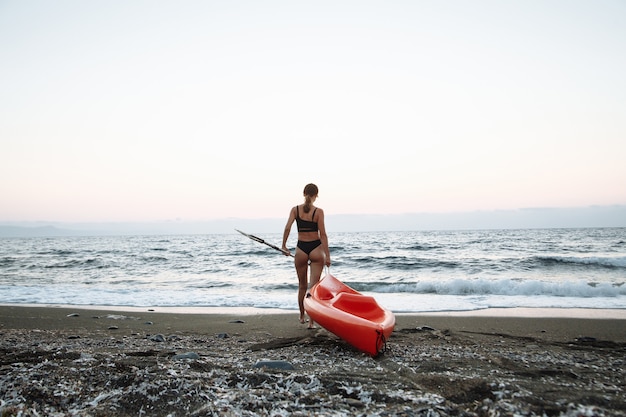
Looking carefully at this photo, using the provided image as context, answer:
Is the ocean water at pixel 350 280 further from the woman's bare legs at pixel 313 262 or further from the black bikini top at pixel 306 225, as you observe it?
the black bikini top at pixel 306 225

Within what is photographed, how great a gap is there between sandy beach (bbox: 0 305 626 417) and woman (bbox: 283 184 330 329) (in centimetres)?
97

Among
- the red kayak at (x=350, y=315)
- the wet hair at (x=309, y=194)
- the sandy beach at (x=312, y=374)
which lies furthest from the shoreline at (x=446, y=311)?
the wet hair at (x=309, y=194)

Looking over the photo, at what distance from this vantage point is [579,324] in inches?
251

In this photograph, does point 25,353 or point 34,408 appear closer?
point 34,408

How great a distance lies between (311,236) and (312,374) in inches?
97.6

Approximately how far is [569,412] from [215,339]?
4.23m

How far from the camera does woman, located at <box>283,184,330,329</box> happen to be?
17.8 feet

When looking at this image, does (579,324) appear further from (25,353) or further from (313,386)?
(25,353)

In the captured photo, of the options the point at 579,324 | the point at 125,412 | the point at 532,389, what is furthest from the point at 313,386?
the point at 579,324

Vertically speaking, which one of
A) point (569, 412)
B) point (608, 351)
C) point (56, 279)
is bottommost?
point (56, 279)

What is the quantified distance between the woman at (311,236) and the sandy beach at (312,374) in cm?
97

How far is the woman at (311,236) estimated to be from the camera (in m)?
5.43

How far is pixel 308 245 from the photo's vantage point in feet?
18.5

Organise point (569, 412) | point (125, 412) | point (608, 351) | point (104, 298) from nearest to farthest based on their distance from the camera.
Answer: point (569, 412), point (125, 412), point (608, 351), point (104, 298)
